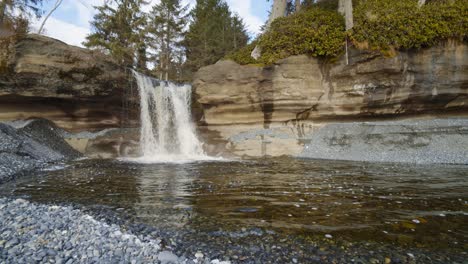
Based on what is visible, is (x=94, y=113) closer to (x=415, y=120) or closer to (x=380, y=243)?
(x=380, y=243)

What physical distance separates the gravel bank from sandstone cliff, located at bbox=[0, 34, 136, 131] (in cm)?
1136

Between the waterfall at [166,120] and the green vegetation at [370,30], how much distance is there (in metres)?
4.02

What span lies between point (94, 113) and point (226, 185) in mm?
12465

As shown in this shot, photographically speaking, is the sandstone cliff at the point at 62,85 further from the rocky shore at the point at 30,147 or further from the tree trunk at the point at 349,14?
the tree trunk at the point at 349,14

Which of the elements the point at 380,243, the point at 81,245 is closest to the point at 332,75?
the point at 380,243

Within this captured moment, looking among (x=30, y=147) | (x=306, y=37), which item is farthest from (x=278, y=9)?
(x=30, y=147)

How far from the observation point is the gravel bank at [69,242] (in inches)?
109

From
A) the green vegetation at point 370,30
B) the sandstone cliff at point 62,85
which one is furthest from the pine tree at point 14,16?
the green vegetation at point 370,30

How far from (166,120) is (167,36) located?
68.2 feet

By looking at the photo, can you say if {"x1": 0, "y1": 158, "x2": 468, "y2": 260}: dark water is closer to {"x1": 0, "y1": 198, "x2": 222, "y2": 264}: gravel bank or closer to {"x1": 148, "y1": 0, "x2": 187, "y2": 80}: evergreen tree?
{"x1": 0, "y1": 198, "x2": 222, "y2": 264}: gravel bank

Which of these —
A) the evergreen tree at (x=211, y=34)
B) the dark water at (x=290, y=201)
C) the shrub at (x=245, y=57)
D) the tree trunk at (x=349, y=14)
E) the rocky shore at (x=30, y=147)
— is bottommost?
the dark water at (x=290, y=201)

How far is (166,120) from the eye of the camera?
15289mm

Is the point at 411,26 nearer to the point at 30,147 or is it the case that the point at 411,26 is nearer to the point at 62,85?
the point at 62,85

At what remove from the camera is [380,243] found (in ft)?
10.3
